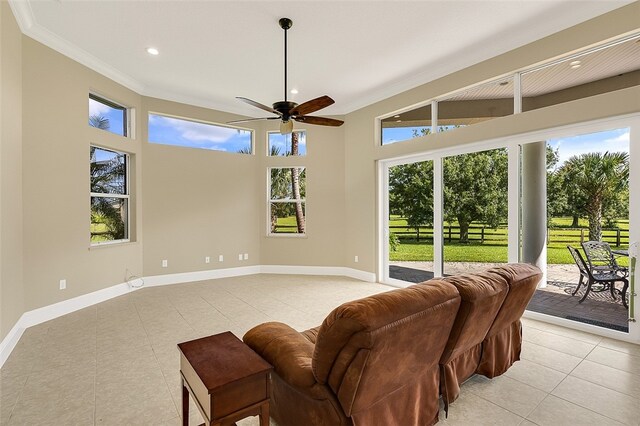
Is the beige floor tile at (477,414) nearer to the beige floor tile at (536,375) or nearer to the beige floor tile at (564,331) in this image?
the beige floor tile at (536,375)

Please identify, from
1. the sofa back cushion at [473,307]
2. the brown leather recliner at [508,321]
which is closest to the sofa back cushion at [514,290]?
the brown leather recliner at [508,321]

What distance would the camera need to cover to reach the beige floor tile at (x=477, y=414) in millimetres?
1933

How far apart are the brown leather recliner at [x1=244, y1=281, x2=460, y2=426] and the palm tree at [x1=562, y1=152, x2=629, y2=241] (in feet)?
9.43

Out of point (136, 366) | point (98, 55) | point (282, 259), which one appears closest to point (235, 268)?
point (282, 259)

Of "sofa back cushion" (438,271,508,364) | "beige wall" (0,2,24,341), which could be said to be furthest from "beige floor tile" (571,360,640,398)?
"beige wall" (0,2,24,341)

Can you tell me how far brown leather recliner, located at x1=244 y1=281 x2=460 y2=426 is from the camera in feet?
4.40

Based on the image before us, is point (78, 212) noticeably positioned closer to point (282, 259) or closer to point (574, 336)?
point (282, 259)

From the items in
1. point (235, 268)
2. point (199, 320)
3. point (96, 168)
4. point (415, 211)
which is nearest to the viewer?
point (199, 320)

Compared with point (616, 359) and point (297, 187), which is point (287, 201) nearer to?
point (297, 187)

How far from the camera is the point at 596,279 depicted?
341 cm

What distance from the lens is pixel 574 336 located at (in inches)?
128

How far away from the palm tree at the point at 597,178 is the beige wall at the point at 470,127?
47cm

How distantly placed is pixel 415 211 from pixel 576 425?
3.61 meters

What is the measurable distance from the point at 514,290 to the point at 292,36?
354cm
